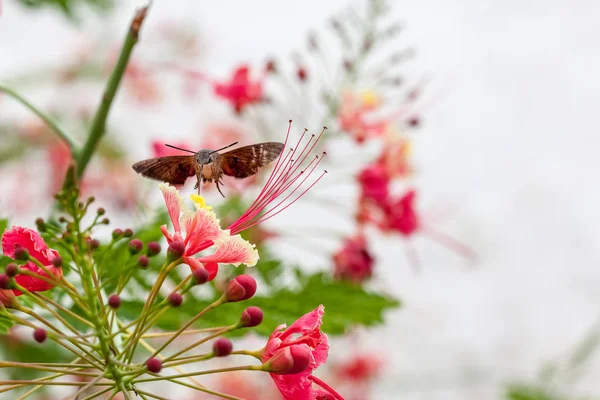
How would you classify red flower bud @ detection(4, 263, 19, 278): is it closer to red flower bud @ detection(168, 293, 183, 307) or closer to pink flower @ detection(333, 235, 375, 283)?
red flower bud @ detection(168, 293, 183, 307)

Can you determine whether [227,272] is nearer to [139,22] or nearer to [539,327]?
[139,22]

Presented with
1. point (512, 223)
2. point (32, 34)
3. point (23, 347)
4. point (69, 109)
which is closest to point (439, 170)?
point (512, 223)

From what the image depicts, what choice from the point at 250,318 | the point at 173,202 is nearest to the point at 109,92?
the point at 173,202

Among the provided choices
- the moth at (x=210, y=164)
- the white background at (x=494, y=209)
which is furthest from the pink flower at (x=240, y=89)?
the white background at (x=494, y=209)

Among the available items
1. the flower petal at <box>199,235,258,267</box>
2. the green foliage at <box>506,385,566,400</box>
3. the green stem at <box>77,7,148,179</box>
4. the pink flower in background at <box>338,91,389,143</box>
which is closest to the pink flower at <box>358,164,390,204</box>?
the pink flower in background at <box>338,91,389,143</box>

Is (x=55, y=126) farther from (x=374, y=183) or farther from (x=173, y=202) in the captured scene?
(x=374, y=183)

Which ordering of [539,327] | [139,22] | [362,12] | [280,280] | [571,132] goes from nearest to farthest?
1. [139,22]
2. [280,280]
3. [362,12]
4. [539,327]
5. [571,132]
